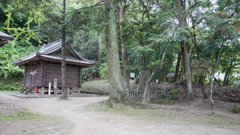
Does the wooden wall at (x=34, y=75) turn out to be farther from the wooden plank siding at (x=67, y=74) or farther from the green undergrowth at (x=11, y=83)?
the green undergrowth at (x=11, y=83)

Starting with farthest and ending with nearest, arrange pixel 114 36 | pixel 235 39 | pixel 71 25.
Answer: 1. pixel 71 25
2. pixel 235 39
3. pixel 114 36

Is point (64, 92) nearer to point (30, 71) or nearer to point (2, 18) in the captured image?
point (30, 71)

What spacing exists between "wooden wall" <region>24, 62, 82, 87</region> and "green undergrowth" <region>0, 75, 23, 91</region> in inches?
238

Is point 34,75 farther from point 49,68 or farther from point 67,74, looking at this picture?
point 67,74

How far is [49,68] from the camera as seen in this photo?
51.4 ft

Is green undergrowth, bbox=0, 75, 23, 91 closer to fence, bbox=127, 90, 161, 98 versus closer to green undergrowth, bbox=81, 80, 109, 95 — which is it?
green undergrowth, bbox=81, 80, 109, 95

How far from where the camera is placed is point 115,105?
6871mm

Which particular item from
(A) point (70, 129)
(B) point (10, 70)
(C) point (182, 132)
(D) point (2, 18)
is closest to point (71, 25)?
(A) point (70, 129)

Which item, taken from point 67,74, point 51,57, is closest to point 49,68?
point 51,57

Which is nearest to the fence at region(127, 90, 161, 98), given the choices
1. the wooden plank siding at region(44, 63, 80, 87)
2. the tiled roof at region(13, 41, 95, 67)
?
the tiled roof at region(13, 41, 95, 67)

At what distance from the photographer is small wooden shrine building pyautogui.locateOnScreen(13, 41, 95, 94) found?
14816 mm

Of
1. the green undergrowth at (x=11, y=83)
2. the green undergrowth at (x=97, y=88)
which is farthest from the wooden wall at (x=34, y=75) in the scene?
the green undergrowth at (x=97, y=88)

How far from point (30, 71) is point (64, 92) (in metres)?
8.53

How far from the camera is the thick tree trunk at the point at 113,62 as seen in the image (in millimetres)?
7231
